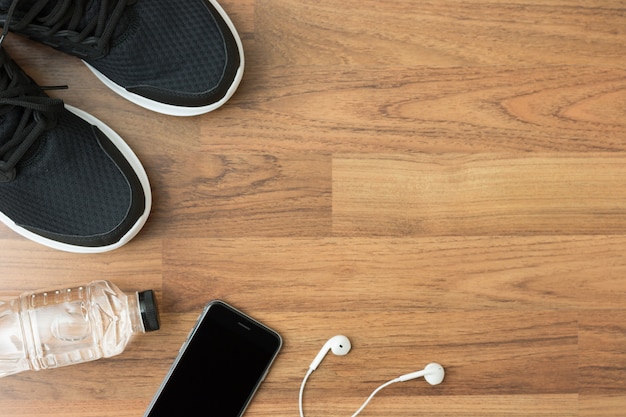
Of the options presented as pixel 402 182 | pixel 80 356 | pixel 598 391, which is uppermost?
pixel 402 182

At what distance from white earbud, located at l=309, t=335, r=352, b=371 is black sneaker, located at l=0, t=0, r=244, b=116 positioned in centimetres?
37

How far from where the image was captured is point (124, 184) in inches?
34.8

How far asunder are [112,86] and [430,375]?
60cm

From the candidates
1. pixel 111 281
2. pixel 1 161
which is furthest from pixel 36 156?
pixel 111 281

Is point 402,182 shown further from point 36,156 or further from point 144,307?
point 36,156

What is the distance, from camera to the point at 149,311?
860 mm

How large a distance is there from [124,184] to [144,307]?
6.7 inches

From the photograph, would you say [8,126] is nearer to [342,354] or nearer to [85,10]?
[85,10]

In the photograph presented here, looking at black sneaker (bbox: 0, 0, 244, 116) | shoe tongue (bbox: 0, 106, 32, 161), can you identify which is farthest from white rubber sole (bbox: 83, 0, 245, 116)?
shoe tongue (bbox: 0, 106, 32, 161)

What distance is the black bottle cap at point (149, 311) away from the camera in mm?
861

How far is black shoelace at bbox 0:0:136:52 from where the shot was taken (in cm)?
84

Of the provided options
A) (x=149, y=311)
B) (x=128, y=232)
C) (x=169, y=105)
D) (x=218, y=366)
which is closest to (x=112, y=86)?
(x=169, y=105)

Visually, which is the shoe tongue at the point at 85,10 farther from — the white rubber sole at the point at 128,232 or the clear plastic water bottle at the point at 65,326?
the clear plastic water bottle at the point at 65,326

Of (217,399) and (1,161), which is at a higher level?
(1,161)
